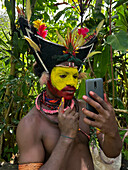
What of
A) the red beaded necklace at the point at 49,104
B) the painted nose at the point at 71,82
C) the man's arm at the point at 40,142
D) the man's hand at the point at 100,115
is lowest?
the man's arm at the point at 40,142

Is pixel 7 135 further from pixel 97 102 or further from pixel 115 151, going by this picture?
pixel 97 102

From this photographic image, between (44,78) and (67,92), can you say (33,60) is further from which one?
(67,92)

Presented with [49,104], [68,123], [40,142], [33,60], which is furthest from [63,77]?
[33,60]

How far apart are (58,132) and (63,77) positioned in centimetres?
37

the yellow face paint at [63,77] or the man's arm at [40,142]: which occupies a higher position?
the yellow face paint at [63,77]

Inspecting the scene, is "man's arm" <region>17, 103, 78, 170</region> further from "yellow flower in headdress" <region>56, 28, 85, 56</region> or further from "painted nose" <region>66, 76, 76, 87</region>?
"yellow flower in headdress" <region>56, 28, 85, 56</region>

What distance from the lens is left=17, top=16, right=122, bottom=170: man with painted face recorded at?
3.81 ft

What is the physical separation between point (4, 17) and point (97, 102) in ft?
9.53

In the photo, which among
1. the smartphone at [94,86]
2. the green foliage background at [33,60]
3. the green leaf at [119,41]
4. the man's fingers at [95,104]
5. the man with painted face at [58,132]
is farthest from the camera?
the green foliage background at [33,60]

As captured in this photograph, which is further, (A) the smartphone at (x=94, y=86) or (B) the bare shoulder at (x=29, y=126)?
(B) the bare shoulder at (x=29, y=126)

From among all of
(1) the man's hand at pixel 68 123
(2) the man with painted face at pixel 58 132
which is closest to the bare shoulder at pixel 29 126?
(2) the man with painted face at pixel 58 132

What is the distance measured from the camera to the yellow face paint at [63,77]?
1.33 m

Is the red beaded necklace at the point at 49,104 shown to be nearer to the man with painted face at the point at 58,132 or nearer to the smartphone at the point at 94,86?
the man with painted face at the point at 58,132

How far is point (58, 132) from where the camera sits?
133cm
